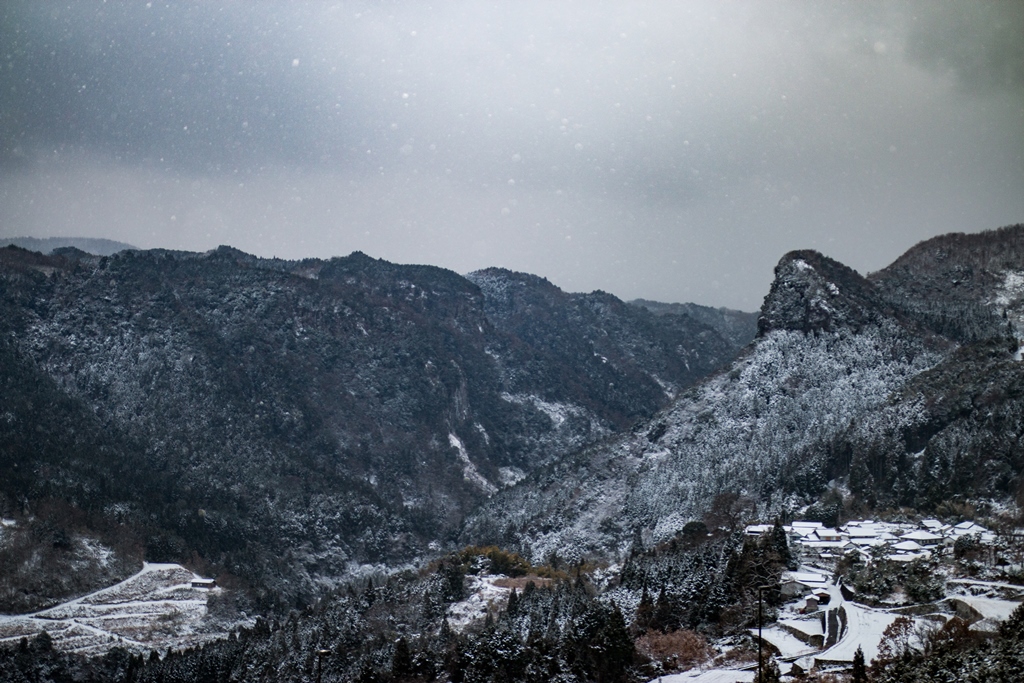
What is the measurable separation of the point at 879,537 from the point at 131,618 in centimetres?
11441

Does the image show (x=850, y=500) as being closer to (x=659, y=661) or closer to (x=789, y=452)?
(x=789, y=452)

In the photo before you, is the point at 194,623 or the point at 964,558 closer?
the point at 964,558

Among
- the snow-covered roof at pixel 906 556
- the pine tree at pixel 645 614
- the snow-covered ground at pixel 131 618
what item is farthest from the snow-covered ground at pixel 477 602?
the snow-covered roof at pixel 906 556

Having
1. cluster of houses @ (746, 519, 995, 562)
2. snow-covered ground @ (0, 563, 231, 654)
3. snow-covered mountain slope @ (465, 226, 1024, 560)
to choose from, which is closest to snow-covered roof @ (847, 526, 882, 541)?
cluster of houses @ (746, 519, 995, 562)

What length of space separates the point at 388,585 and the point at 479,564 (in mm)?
15995

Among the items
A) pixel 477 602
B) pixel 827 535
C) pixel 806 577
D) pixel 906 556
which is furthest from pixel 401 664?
pixel 827 535

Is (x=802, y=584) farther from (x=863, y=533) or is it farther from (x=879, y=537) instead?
(x=863, y=533)

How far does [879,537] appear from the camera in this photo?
12525 centimetres

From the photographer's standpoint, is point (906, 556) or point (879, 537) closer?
point (906, 556)

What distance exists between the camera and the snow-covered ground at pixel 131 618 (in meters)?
156

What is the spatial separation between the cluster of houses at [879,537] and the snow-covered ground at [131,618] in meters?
91.1

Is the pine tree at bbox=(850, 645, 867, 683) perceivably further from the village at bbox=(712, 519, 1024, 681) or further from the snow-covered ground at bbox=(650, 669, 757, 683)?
the snow-covered ground at bbox=(650, 669, 757, 683)

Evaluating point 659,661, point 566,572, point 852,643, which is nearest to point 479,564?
point 566,572

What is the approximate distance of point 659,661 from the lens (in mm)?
91062
